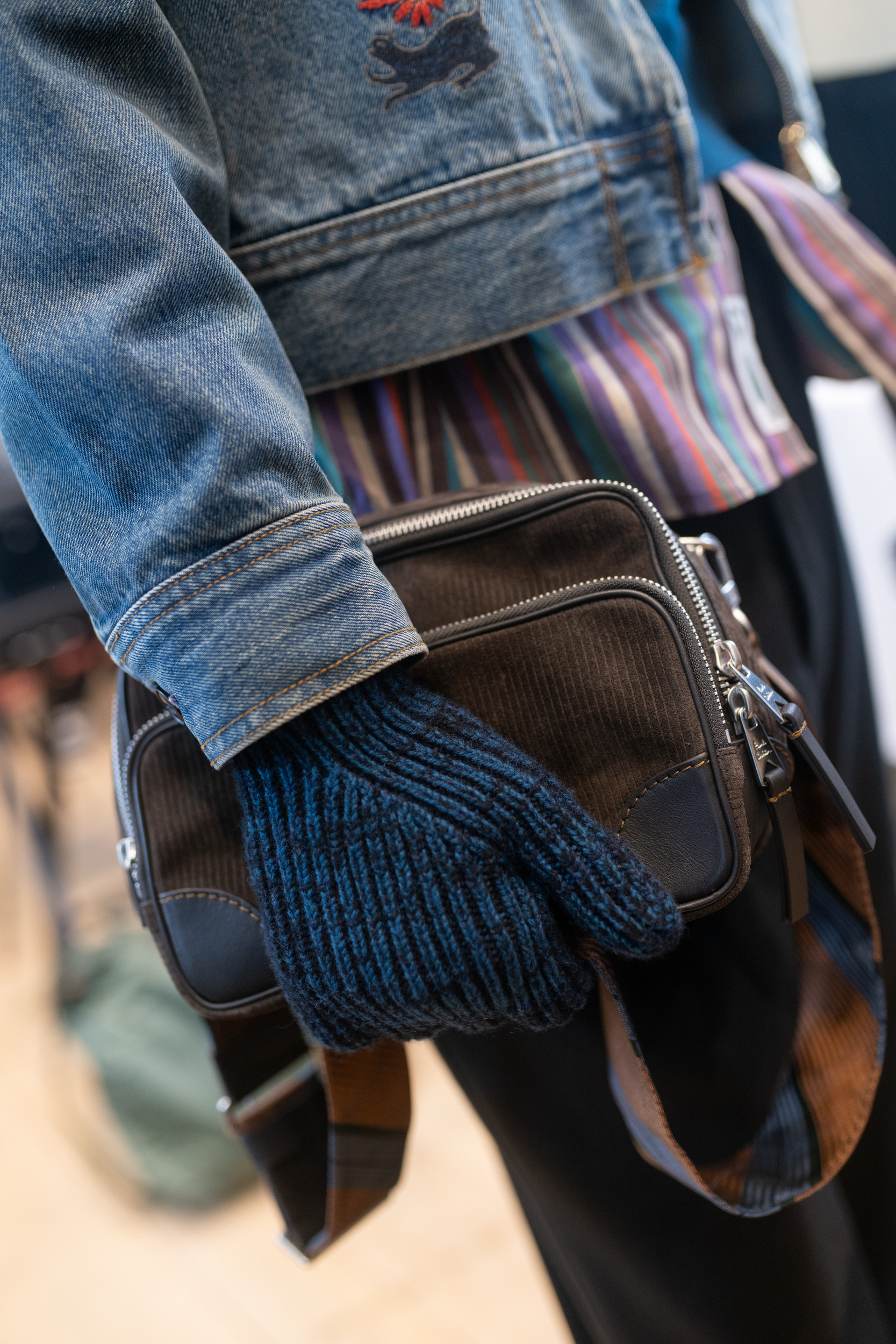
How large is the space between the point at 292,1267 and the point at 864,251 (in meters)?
1.24

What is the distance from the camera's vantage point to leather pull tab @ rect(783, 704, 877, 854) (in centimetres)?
45

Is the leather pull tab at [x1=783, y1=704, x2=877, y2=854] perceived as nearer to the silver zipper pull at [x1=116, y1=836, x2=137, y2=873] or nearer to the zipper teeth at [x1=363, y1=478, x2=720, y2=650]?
the zipper teeth at [x1=363, y1=478, x2=720, y2=650]

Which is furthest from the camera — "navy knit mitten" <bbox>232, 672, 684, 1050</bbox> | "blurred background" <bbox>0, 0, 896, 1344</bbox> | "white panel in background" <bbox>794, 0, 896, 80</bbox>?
"blurred background" <bbox>0, 0, 896, 1344</bbox>

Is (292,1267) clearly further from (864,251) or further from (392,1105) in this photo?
(864,251)

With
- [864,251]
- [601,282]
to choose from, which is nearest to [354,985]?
[601,282]

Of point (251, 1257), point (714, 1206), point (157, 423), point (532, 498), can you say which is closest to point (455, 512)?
point (532, 498)

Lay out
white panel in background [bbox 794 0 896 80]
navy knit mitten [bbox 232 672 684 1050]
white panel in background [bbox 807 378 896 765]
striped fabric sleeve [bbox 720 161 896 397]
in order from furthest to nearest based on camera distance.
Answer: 1. white panel in background [bbox 807 378 896 765]
2. white panel in background [bbox 794 0 896 80]
3. striped fabric sleeve [bbox 720 161 896 397]
4. navy knit mitten [bbox 232 672 684 1050]

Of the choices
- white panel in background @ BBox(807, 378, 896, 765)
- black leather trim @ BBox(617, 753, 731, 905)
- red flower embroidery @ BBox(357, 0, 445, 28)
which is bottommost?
white panel in background @ BBox(807, 378, 896, 765)

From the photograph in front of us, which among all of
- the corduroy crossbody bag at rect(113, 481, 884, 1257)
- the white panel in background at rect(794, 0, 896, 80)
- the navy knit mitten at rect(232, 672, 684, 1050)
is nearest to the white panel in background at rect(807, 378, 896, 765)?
the white panel in background at rect(794, 0, 896, 80)

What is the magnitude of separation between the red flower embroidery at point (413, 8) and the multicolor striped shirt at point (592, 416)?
0.16 meters

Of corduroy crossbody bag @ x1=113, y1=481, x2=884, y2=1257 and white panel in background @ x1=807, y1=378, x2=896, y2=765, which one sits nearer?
corduroy crossbody bag @ x1=113, y1=481, x2=884, y2=1257

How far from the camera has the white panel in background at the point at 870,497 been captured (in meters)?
1.20

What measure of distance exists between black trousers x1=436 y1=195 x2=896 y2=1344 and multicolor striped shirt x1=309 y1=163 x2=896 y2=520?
0.17ft

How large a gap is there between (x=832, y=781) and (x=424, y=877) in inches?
8.6
